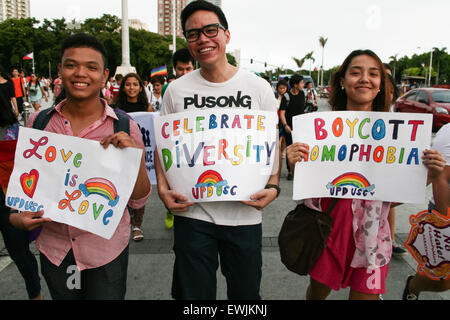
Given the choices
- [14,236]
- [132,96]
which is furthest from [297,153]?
[132,96]

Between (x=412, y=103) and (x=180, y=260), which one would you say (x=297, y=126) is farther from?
(x=412, y=103)

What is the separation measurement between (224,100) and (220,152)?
298 millimetres

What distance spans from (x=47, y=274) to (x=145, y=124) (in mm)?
2448

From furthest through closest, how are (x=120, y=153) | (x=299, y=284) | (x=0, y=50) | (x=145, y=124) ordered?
(x=0, y=50) → (x=145, y=124) → (x=299, y=284) → (x=120, y=153)

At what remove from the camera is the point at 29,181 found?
1.90 meters

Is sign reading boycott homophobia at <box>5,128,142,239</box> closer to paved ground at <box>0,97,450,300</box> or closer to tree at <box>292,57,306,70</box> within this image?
paved ground at <box>0,97,450,300</box>

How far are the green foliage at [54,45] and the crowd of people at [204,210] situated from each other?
170ft

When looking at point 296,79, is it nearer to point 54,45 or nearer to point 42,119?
point 42,119

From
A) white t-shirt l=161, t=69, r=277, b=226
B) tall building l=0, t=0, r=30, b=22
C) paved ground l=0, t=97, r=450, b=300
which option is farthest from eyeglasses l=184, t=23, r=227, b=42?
tall building l=0, t=0, r=30, b=22

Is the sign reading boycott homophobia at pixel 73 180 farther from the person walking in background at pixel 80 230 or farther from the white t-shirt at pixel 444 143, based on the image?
the white t-shirt at pixel 444 143

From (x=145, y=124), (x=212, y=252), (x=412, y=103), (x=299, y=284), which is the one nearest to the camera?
(x=212, y=252)

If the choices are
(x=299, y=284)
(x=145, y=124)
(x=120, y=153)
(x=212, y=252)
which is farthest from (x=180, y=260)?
(x=145, y=124)

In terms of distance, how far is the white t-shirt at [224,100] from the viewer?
198cm

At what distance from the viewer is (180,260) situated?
6.78 feet
